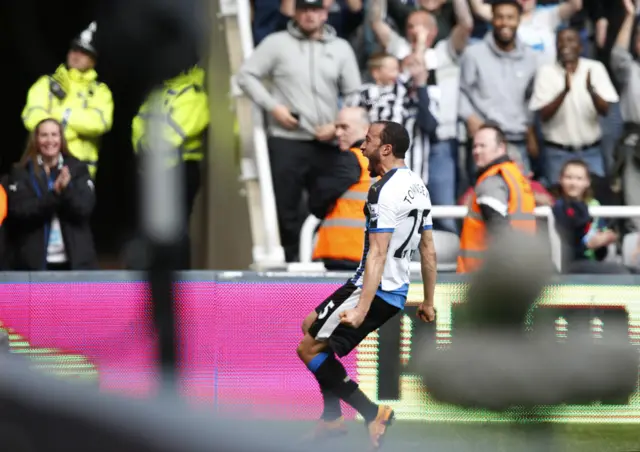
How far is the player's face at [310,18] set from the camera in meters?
8.77

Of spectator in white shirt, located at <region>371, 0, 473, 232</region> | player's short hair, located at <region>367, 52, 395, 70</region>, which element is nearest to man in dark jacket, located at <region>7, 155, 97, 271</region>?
player's short hair, located at <region>367, 52, 395, 70</region>

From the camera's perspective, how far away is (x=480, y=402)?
7.28m

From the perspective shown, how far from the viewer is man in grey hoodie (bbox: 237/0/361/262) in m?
8.79

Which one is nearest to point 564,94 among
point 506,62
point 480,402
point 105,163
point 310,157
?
point 506,62

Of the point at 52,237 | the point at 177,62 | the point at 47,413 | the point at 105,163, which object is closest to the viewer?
the point at 47,413

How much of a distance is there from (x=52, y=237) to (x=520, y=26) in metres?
4.02

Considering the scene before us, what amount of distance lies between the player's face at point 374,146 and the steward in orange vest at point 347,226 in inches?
47.1

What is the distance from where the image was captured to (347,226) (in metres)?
7.72

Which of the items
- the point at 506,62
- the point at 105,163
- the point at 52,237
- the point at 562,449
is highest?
the point at 506,62

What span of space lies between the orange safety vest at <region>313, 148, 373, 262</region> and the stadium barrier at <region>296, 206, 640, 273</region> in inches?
11.8

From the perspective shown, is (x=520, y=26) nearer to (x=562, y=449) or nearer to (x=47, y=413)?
(x=562, y=449)

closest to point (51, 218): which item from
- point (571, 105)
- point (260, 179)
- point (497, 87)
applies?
point (260, 179)

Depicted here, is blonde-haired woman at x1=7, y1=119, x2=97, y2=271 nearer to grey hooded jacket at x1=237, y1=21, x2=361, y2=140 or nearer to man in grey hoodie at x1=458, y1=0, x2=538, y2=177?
grey hooded jacket at x1=237, y1=21, x2=361, y2=140

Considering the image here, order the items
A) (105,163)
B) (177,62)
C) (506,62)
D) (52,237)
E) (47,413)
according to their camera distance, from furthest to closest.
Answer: (506,62) → (52,237) → (105,163) → (177,62) → (47,413)
